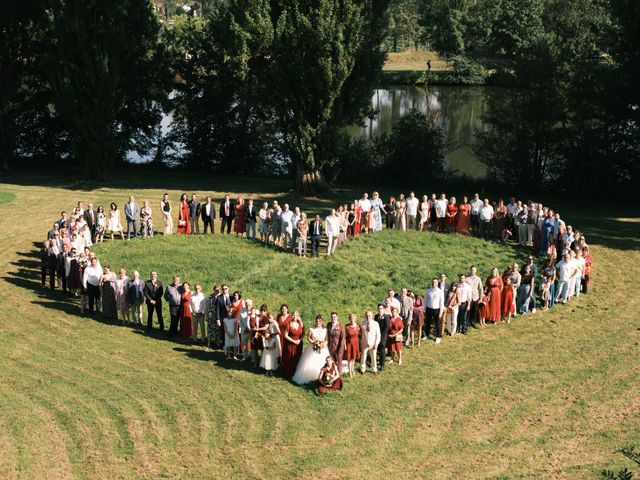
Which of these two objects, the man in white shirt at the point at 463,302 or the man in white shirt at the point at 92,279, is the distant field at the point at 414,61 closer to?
the man in white shirt at the point at 463,302

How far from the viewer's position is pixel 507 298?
1858 cm

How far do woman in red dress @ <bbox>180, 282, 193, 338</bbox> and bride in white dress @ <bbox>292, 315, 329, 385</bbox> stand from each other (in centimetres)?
323

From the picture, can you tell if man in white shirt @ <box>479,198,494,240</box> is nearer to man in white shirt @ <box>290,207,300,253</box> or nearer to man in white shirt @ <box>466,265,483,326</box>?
man in white shirt @ <box>290,207,300,253</box>

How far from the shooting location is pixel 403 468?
1219cm

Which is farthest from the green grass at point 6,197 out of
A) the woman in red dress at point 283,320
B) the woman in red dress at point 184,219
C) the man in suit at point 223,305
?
the woman in red dress at point 283,320

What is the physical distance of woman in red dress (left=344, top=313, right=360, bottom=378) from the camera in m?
15.0

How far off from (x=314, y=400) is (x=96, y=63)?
23.0 metres

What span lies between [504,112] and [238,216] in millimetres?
16105

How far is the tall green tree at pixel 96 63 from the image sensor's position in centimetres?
3212

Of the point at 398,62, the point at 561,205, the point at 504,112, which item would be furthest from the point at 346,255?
the point at 398,62

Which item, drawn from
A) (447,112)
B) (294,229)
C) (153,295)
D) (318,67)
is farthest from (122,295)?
(447,112)

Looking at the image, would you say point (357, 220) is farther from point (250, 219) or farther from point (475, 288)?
point (475, 288)

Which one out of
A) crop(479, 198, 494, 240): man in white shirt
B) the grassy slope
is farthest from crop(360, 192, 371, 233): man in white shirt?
the grassy slope

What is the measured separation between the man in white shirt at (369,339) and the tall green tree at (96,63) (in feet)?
71.4
